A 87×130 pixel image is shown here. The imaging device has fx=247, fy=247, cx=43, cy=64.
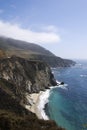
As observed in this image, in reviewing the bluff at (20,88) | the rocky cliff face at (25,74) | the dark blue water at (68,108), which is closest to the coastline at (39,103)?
the dark blue water at (68,108)

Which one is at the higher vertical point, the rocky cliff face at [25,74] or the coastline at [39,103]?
the rocky cliff face at [25,74]

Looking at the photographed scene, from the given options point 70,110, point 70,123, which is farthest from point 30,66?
point 70,123

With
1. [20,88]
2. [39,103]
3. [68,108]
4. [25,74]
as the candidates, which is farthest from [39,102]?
[25,74]

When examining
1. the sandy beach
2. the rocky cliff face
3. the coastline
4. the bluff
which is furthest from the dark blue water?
the bluff

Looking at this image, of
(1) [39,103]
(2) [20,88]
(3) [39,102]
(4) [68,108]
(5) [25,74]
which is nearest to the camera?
(4) [68,108]

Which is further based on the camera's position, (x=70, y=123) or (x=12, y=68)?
(x=12, y=68)

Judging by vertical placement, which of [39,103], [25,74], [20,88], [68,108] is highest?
[25,74]

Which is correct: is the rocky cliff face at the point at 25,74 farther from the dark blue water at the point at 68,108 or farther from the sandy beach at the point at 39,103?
the dark blue water at the point at 68,108

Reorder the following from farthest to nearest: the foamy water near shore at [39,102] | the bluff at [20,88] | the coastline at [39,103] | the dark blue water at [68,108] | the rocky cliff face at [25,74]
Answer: the rocky cliff face at [25,74]
the coastline at [39,103]
the foamy water near shore at [39,102]
the dark blue water at [68,108]
the bluff at [20,88]

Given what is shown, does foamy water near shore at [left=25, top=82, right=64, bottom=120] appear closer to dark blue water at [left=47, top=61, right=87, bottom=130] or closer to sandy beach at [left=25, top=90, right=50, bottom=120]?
sandy beach at [left=25, top=90, right=50, bottom=120]

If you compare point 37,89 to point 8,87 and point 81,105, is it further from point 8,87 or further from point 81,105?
point 8,87

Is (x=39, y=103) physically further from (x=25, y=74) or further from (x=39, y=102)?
(x=25, y=74)
